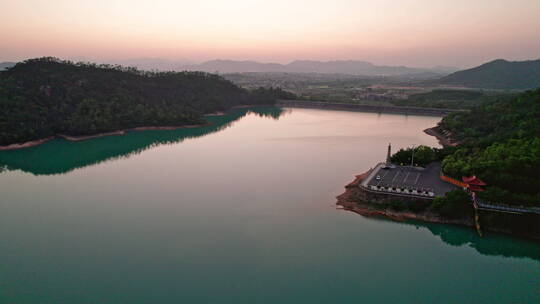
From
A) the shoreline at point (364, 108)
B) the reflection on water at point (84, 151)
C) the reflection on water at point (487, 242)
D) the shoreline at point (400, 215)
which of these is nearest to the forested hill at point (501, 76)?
the shoreline at point (364, 108)

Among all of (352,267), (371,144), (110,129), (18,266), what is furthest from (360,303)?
(110,129)

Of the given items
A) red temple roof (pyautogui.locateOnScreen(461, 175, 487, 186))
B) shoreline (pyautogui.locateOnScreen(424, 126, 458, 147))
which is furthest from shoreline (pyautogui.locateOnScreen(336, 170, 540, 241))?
shoreline (pyautogui.locateOnScreen(424, 126, 458, 147))

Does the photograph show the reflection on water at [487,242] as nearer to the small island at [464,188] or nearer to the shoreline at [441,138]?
the small island at [464,188]

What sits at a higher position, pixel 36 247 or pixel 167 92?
pixel 167 92

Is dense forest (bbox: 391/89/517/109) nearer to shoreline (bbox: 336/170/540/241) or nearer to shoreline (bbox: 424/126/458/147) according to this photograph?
shoreline (bbox: 424/126/458/147)

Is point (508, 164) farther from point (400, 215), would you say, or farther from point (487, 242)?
point (400, 215)

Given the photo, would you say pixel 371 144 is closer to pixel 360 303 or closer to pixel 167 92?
pixel 360 303

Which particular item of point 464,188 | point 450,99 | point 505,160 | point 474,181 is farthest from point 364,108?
point 474,181
